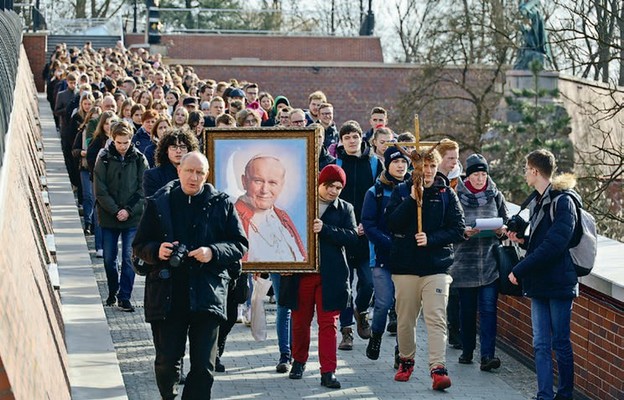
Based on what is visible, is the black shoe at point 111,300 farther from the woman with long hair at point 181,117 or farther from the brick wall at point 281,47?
the brick wall at point 281,47

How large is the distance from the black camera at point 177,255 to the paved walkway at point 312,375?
126 centimetres

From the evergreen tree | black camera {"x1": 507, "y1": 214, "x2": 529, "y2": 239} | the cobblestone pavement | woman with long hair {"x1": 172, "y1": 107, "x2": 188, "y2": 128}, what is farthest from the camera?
the evergreen tree

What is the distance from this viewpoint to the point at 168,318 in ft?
28.3

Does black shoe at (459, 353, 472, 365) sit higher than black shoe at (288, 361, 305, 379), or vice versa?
black shoe at (288, 361, 305, 379)

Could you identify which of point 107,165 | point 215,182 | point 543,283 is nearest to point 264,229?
point 215,182

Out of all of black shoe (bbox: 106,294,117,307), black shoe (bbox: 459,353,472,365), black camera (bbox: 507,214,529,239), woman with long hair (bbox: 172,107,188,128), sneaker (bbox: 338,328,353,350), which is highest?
woman with long hair (bbox: 172,107,188,128)

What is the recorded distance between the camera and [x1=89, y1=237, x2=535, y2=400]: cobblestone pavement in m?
10.5

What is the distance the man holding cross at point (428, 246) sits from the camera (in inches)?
421

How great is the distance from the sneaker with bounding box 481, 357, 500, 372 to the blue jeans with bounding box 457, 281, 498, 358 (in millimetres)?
32

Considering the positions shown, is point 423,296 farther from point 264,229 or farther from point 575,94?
point 575,94

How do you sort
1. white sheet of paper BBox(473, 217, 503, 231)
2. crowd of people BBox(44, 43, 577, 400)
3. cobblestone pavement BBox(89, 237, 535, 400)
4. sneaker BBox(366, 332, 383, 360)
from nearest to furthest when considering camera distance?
crowd of people BBox(44, 43, 577, 400) < cobblestone pavement BBox(89, 237, 535, 400) < white sheet of paper BBox(473, 217, 503, 231) < sneaker BBox(366, 332, 383, 360)

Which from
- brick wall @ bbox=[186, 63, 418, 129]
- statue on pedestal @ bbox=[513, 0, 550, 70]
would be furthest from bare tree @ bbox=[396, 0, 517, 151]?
brick wall @ bbox=[186, 63, 418, 129]

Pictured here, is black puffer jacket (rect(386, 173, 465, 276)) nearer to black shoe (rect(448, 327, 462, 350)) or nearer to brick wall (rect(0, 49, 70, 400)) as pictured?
black shoe (rect(448, 327, 462, 350))

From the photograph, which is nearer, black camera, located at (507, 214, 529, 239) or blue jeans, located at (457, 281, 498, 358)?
black camera, located at (507, 214, 529, 239)
